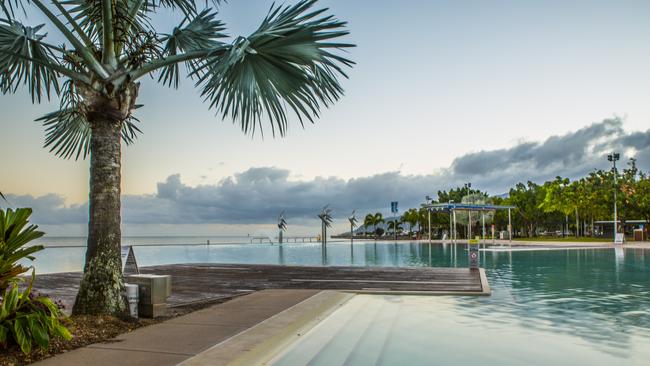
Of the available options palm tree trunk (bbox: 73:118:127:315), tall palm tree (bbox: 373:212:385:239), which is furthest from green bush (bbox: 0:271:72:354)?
tall palm tree (bbox: 373:212:385:239)

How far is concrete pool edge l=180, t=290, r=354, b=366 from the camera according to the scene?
195 inches

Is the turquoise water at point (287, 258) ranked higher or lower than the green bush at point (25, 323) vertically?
lower

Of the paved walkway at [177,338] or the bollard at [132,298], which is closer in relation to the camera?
the paved walkway at [177,338]

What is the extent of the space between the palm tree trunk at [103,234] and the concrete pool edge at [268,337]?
2.00 metres

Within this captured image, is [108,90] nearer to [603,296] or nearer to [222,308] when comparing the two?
[222,308]

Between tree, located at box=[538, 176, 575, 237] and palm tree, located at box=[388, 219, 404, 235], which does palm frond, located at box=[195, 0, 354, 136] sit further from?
palm tree, located at box=[388, 219, 404, 235]

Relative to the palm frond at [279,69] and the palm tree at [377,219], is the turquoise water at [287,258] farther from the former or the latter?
the palm tree at [377,219]

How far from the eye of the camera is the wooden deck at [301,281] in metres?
10.4

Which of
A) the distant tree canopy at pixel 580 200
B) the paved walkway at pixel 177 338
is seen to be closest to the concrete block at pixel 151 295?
the paved walkway at pixel 177 338

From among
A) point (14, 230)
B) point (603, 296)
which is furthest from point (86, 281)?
point (603, 296)

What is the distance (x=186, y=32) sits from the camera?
8.46 meters

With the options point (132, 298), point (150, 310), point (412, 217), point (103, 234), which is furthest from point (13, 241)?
point (412, 217)

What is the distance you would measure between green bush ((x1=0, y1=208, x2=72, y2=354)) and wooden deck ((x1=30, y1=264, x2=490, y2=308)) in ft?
11.0

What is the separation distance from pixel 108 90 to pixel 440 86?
13531 millimetres
